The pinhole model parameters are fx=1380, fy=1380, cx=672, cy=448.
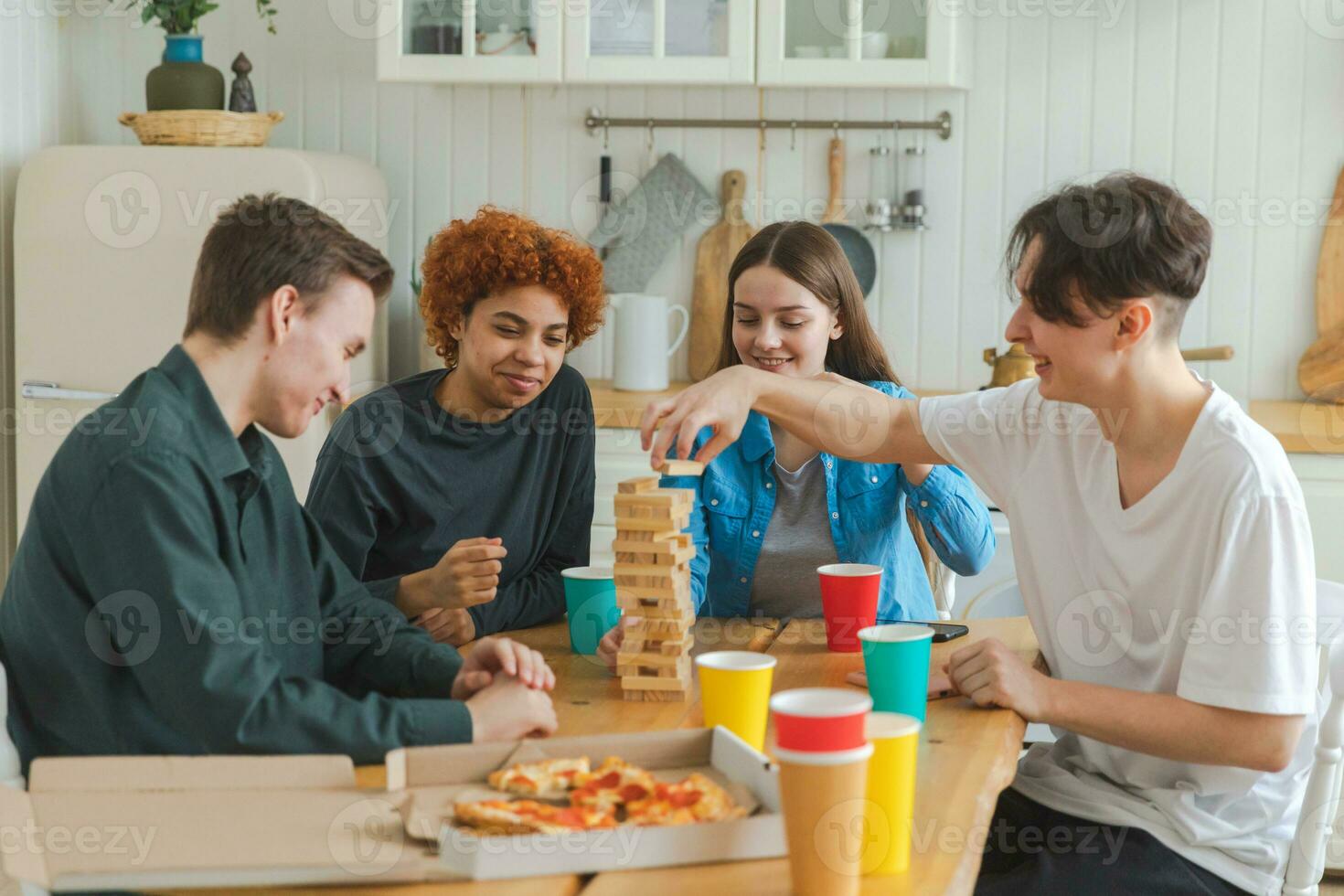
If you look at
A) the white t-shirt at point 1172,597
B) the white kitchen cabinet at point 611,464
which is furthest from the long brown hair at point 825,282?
the white kitchen cabinet at point 611,464

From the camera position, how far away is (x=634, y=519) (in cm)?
152

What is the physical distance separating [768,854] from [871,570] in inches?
25.0

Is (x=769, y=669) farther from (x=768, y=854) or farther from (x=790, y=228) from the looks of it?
(x=790, y=228)

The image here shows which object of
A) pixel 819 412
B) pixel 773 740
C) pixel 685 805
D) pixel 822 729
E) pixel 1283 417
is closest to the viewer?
pixel 822 729

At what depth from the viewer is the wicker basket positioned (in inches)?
131

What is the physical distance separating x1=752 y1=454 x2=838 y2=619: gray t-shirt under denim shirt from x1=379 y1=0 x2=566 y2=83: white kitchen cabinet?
5.24ft

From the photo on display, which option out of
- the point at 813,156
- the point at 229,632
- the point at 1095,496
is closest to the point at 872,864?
the point at 229,632

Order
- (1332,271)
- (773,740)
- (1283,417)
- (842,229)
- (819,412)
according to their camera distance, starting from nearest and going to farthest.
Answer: (773,740), (819,412), (1283,417), (1332,271), (842,229)

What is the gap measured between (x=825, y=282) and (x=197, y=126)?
189 cm

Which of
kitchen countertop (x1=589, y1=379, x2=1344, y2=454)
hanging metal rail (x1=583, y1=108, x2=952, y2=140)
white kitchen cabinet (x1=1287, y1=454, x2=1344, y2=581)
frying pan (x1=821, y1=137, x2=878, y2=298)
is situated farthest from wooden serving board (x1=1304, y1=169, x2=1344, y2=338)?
frying pan (x1=821, y1=137, x2=878, y2=298)

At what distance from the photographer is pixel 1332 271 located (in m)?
3.36

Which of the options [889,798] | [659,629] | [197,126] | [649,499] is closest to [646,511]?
[649,499]

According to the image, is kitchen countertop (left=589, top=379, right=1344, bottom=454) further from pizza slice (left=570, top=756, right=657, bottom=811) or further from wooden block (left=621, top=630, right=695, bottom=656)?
pizza slice (left=570, top=756, right=657, bottom=811)

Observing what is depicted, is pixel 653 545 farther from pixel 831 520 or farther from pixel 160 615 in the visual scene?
pixel 831 520
